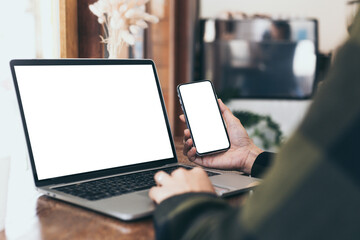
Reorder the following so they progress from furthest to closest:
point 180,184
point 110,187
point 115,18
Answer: point 115,18 → point 110,187 → point 180,184

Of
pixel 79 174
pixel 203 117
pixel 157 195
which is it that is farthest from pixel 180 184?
pixel 203 117

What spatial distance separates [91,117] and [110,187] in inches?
6.7

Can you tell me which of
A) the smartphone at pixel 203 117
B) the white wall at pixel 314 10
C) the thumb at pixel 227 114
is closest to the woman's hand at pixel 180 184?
the smartphone at pixel 203 117

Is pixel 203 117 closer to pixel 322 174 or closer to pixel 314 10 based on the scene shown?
pixel 322 174

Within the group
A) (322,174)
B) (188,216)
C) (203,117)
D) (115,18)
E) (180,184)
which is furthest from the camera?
(115,18)

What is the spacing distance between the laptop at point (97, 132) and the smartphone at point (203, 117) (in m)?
0.06

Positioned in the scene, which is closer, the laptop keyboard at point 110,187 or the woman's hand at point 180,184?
the woman's hand at point 180,184

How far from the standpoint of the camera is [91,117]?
2.74ft

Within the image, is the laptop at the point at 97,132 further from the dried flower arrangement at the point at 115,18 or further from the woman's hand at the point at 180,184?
the dried flower arrangement at the point at 115,18

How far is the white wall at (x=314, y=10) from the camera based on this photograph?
12.8 ft

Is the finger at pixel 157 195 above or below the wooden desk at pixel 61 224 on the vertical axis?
above

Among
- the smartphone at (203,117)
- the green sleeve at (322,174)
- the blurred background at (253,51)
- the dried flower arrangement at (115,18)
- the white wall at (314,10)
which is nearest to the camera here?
the green sleeve at (322,174)

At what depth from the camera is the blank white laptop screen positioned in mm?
759

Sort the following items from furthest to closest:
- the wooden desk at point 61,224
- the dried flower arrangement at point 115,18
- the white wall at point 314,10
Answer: the white wall at point 314,10
the dried flower arrangement at point 115,18
the wooden desk at point 61,224
